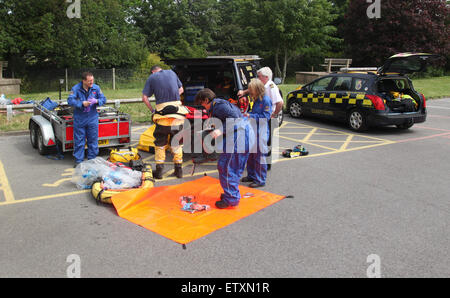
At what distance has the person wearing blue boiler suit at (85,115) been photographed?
7172 millimetres

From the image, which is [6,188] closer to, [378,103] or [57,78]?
[378,103]

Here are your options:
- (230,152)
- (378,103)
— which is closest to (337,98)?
(378,103)

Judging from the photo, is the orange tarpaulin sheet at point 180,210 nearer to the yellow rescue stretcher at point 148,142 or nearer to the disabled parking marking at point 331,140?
the yellow rescue stretcher at point 148,142

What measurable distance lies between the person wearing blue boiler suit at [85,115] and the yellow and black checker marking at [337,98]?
682 cm

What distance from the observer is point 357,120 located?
1098cm

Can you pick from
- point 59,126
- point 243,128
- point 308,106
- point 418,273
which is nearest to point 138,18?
point 308,106

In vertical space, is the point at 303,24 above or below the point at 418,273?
above

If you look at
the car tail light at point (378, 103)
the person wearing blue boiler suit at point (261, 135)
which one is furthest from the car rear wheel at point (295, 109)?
the person wearing blue boiler suit at point (261, 135)

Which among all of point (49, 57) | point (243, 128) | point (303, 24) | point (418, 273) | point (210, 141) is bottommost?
point (418, 273)

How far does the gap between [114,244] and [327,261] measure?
7.36 feet

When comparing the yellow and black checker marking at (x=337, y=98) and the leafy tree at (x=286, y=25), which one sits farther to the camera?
the leafy tree at (x=286, y=25)

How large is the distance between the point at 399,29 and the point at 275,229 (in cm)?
3052

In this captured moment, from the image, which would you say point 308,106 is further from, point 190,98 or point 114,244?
point 114,244

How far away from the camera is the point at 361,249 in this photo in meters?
4.24
